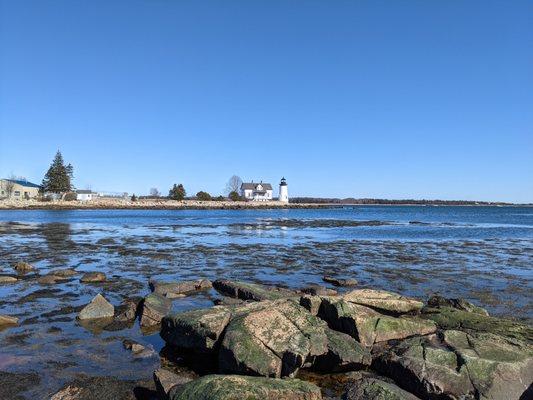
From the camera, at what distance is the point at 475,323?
11.2 meters

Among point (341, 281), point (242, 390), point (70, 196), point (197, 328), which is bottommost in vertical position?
point (341, 281)

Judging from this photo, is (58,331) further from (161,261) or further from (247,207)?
(247,207)

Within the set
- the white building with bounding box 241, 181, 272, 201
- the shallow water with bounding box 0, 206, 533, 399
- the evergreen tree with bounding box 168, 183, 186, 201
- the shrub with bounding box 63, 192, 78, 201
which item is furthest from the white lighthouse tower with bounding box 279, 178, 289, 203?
the shallow water with bounding box 0, 206, 533, 399

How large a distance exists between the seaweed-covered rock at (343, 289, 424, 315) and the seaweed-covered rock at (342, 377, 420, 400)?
14.8 feet

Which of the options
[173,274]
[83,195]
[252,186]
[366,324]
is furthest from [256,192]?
[366,324]

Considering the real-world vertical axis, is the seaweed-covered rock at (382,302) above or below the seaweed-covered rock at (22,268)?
above

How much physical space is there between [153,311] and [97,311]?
1655mm

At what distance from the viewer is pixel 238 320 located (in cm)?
905

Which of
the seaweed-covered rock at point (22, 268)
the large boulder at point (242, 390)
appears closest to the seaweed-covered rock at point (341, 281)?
the large boulder at point (242, 390)

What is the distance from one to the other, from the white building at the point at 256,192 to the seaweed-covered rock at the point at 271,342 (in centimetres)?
15667

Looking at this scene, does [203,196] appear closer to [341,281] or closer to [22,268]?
[22,268]

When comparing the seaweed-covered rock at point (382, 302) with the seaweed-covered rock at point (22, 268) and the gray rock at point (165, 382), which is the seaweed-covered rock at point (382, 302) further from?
the seaweed-covered rock at point (22, 268)

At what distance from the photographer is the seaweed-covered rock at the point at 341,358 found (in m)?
8.70

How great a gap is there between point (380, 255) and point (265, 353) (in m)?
21.1
